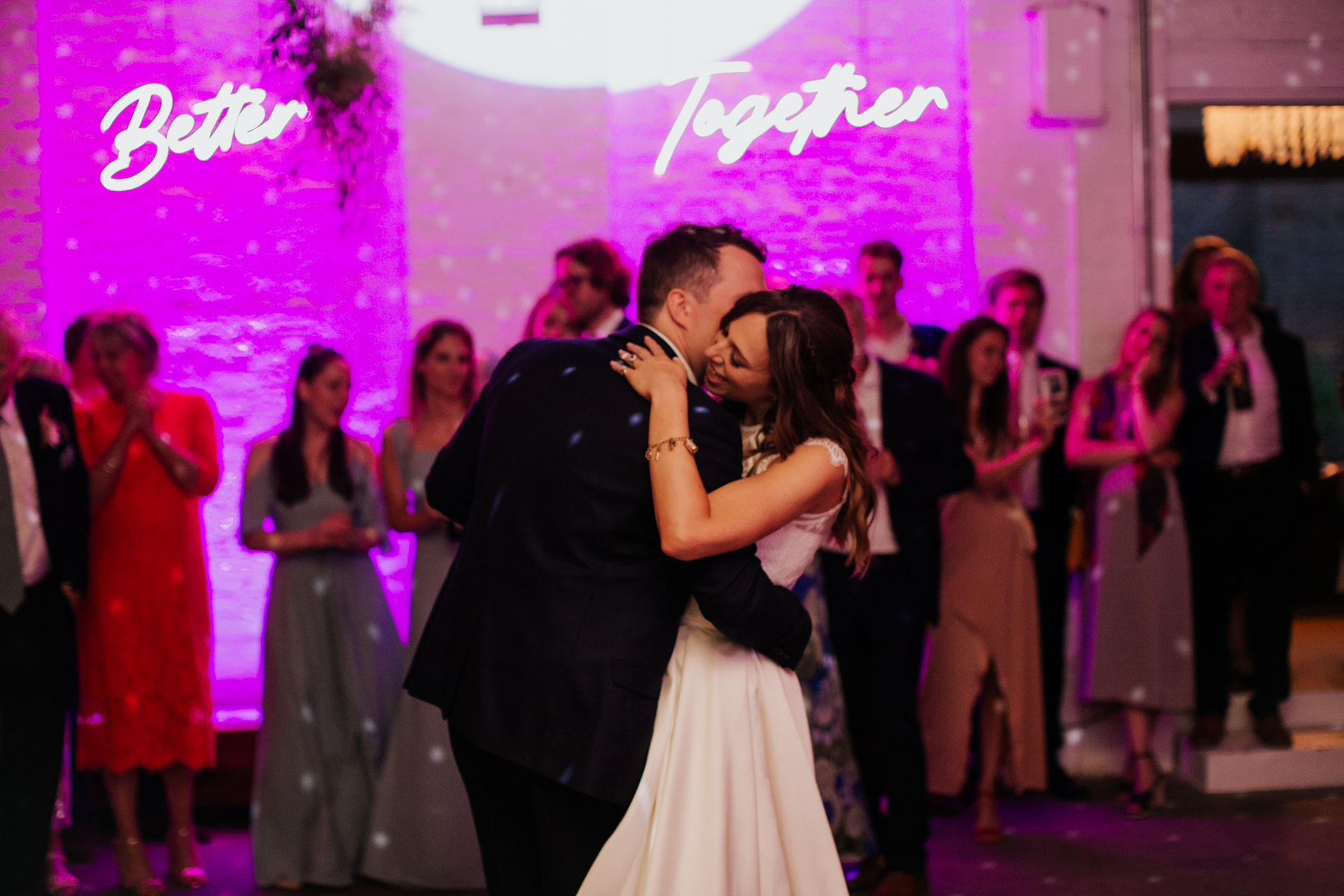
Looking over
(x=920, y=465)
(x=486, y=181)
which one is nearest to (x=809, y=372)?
(x=920, y=465)

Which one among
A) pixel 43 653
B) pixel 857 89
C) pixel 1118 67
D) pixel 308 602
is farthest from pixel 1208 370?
pixel 43 653

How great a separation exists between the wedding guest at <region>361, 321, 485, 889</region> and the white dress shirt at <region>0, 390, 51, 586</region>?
0.98 metres

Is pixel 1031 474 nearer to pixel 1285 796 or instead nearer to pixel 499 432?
pixel 1285 796

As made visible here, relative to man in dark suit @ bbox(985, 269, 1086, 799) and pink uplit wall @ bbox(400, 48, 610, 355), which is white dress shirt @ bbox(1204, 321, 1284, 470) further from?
pink uplit wall @ bbox(400, 48, 610, 355)

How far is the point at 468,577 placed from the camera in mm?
1935

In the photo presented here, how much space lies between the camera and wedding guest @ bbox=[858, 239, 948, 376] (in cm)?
435

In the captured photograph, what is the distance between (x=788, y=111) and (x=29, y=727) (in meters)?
3.66

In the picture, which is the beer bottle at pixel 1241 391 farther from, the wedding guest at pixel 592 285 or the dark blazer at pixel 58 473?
the dark blazer at pixel 58 473

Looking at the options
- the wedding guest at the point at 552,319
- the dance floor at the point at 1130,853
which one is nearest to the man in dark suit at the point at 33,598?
the dance floor at the point at 1130,853

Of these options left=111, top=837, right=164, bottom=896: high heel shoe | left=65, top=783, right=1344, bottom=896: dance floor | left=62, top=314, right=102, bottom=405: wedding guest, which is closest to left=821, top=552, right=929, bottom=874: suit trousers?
left=65, top=783, right=1344, bottom=896: dance floor

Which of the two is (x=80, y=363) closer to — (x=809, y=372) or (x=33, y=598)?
(x=33, y=598)

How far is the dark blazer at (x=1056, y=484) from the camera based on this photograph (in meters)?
4.45

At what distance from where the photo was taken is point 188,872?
3.62 metres

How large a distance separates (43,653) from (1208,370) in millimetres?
4076
